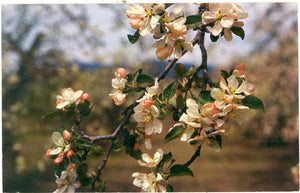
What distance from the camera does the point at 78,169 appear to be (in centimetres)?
91

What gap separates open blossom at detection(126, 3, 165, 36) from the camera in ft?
2.36

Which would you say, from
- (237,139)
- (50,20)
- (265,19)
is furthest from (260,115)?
(50,20)

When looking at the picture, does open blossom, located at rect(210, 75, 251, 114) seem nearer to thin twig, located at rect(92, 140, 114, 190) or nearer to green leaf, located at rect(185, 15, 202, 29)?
green leaf, located at rect(185, 15, 202, 29)

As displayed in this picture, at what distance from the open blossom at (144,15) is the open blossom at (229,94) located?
0.21 m

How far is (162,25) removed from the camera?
0.72m

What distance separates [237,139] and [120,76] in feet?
2.14

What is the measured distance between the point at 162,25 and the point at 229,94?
223 mm

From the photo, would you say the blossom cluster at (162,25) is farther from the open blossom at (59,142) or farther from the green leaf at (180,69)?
the open blossom at (59,142)

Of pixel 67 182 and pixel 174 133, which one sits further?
pixel 67 182

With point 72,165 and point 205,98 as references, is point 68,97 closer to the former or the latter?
point 72,165

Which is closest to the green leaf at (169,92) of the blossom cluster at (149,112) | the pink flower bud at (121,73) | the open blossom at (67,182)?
the blossom cluster at (149,112)

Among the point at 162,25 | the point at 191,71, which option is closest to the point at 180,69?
the point at 191,71

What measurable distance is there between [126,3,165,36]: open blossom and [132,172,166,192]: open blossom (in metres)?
0.35

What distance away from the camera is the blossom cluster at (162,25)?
707 millimetres
